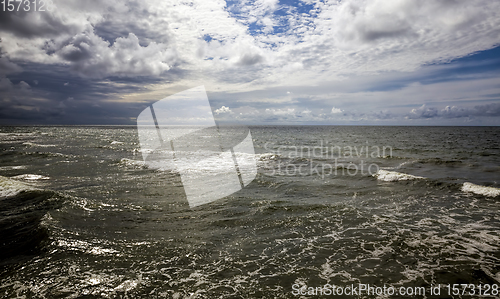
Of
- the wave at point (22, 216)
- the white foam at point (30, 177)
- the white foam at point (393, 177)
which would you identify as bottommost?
the white foam at point (393, 177)

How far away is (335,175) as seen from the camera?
1455 cm

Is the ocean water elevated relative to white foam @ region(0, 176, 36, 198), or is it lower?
lower

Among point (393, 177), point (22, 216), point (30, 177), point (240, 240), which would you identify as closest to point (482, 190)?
point (393, 177)

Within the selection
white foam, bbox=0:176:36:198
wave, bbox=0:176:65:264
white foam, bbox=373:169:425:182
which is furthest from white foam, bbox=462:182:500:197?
white foam, bbox=0:176:36:198

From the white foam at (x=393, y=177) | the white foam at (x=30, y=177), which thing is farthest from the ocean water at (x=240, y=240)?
the white foam at (x=30, y=177)

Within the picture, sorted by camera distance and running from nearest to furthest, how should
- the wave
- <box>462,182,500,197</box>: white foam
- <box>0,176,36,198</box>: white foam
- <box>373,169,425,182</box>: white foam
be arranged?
the wave → <box>0,176,36,198</box>: white foam → <box>462,182,500,197</box>: white foam → <box>373,169,425,182</box>: white foam

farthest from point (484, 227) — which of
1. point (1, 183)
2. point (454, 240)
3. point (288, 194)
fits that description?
point (1, 183)

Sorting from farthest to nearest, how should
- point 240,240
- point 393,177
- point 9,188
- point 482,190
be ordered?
point 393,177
point 482,190
point 9,188
point 240,240

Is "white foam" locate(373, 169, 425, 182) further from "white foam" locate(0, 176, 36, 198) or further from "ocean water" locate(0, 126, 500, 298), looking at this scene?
"white foam" locate(0, 176, 36, 198)

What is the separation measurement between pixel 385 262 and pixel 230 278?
3401 millimetres

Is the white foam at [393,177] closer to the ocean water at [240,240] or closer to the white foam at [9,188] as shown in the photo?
the ocean water at [240,240]

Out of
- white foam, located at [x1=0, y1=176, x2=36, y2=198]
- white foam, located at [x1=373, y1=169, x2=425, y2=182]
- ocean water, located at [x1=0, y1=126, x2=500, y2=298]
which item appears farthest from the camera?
white foam, located at [x1=373, y1=169, x2=425, y2=182]

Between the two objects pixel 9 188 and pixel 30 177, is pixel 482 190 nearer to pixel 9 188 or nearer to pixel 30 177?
pixel 9 188

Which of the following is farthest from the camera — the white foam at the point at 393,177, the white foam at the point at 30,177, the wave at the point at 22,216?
the white foam at the point at 393,177
